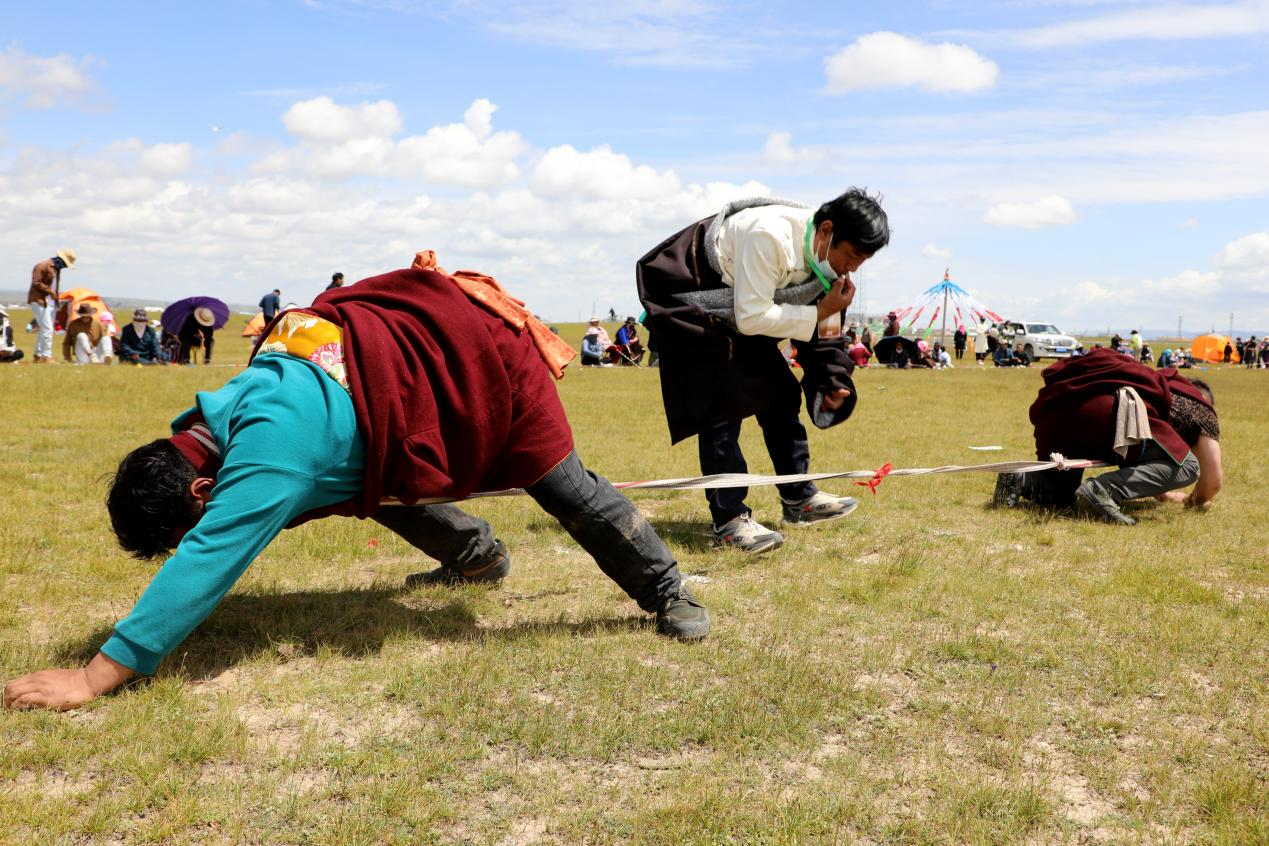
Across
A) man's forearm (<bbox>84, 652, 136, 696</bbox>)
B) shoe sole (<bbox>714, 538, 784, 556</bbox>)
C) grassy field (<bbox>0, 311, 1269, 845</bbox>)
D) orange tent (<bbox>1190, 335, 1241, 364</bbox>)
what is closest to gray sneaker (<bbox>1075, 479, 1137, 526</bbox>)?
grassy field (<bbox>0, 311, 1269, 845</bbox>)

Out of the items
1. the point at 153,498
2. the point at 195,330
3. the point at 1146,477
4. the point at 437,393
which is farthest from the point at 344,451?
the point at 195,330

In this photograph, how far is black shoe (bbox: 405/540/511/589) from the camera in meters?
4.78

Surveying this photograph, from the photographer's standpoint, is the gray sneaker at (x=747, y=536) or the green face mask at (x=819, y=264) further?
the gray sneaker at (x=747, y=536)

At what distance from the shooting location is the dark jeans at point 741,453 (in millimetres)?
5562

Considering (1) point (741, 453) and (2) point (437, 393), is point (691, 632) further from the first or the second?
(1) point (741, 453)

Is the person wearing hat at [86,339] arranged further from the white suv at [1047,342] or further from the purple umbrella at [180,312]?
the white suv at [1047,342]

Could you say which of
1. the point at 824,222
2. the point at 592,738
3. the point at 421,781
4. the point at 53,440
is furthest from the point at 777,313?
the point at 53,440

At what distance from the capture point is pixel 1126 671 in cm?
378

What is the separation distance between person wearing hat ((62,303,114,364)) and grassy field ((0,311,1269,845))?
16.1 metres

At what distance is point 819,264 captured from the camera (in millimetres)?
5027

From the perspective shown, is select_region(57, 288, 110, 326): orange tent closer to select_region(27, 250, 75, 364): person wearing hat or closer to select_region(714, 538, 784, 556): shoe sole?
select_region(27, 250, 75, 364): person wearing hat

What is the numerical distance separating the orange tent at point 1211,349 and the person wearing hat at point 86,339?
43524 millimetres

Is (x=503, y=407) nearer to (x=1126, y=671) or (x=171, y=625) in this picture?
(x=171, y=625)

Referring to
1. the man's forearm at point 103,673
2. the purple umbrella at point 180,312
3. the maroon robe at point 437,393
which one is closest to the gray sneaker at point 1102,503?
the maroon robe at point 437,393
